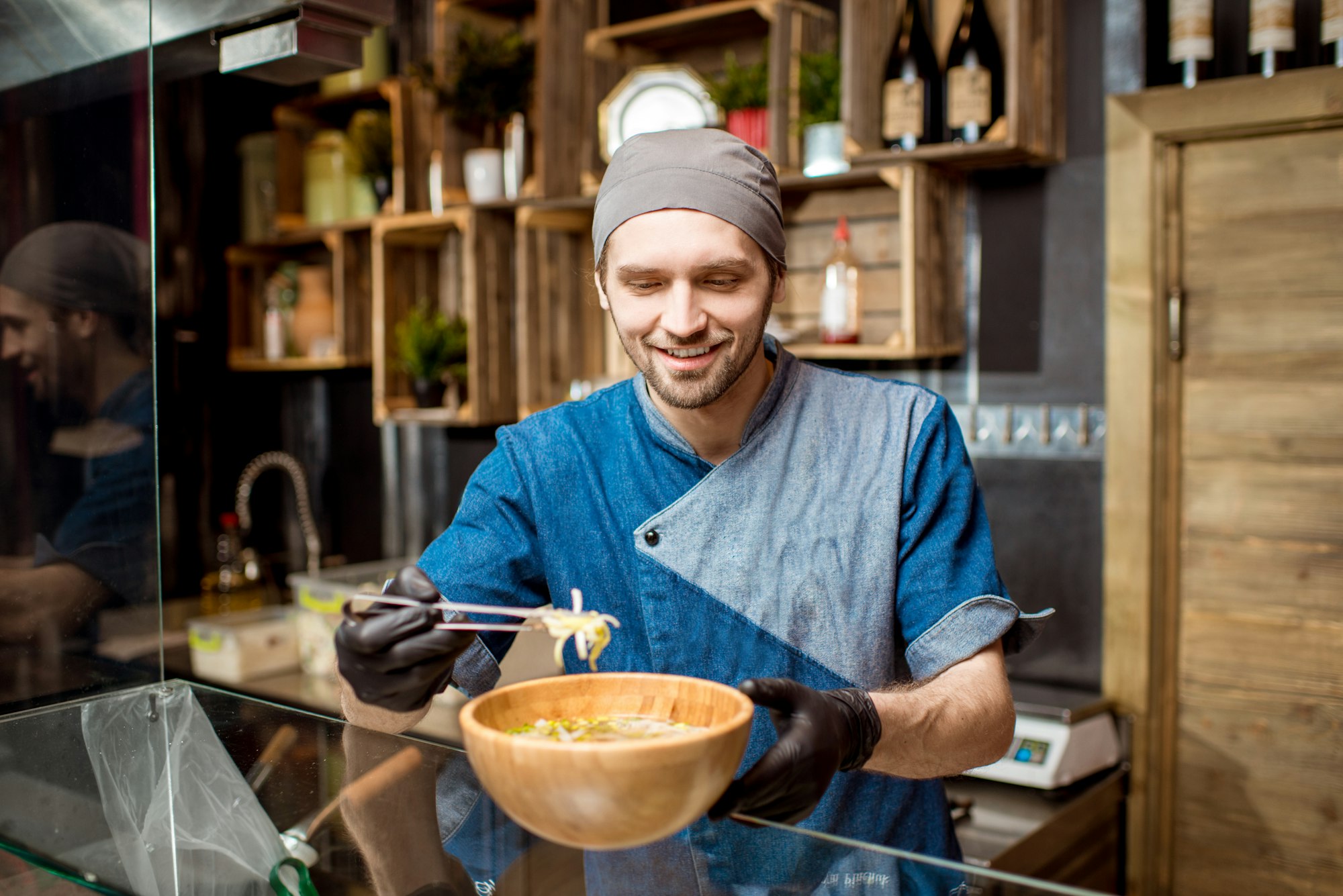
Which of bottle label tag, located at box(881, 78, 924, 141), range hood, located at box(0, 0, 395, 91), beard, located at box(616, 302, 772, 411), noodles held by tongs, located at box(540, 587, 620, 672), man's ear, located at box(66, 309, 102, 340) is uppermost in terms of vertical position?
bottle label tag, located at box(881, 78, 924, 141)

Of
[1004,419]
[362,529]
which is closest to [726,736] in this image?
[1004,419]

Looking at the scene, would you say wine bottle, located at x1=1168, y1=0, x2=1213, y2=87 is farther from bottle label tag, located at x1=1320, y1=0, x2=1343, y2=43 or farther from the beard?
the beard

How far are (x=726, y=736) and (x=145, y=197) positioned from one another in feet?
2.76

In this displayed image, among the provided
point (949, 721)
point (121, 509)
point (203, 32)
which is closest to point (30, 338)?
point (121, 509)

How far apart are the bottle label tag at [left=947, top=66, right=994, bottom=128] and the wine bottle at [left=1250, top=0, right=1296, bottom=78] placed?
480mm

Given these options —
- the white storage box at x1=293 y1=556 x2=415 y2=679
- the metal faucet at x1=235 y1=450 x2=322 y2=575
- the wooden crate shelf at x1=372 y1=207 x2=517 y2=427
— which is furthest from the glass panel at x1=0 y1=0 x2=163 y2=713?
the metal faucet at x1=235 y1=450 x2=322 y2=575

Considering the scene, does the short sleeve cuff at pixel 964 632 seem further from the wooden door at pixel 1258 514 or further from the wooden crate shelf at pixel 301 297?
the wooden crate shelf at pixel 301 297

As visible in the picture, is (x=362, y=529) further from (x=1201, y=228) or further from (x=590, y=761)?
(x=590, y=761)

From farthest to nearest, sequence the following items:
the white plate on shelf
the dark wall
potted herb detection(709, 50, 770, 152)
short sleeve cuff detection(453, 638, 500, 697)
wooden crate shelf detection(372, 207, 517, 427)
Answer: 1. wooden crate shelf detection(372, 207, 517, 427)
2. the white plate on shelf
3. potted herb detection(709, 50, 770, 152)
4. the dark wall
5. short sleeve cuff detection(453, 638, 500, 697)

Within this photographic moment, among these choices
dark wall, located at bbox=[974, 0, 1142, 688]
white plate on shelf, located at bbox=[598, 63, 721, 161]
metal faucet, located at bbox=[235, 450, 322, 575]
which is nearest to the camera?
dark wall, located at bbox=[974, 0, 1142, 688]

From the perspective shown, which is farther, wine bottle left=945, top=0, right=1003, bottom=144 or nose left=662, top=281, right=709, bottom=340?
wine bottle left=945, top=0, right=1003, bottom=144

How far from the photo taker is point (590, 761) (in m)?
0.68

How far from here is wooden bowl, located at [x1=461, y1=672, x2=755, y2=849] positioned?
68 centimetres

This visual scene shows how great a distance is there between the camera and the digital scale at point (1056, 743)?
2.15 metres
